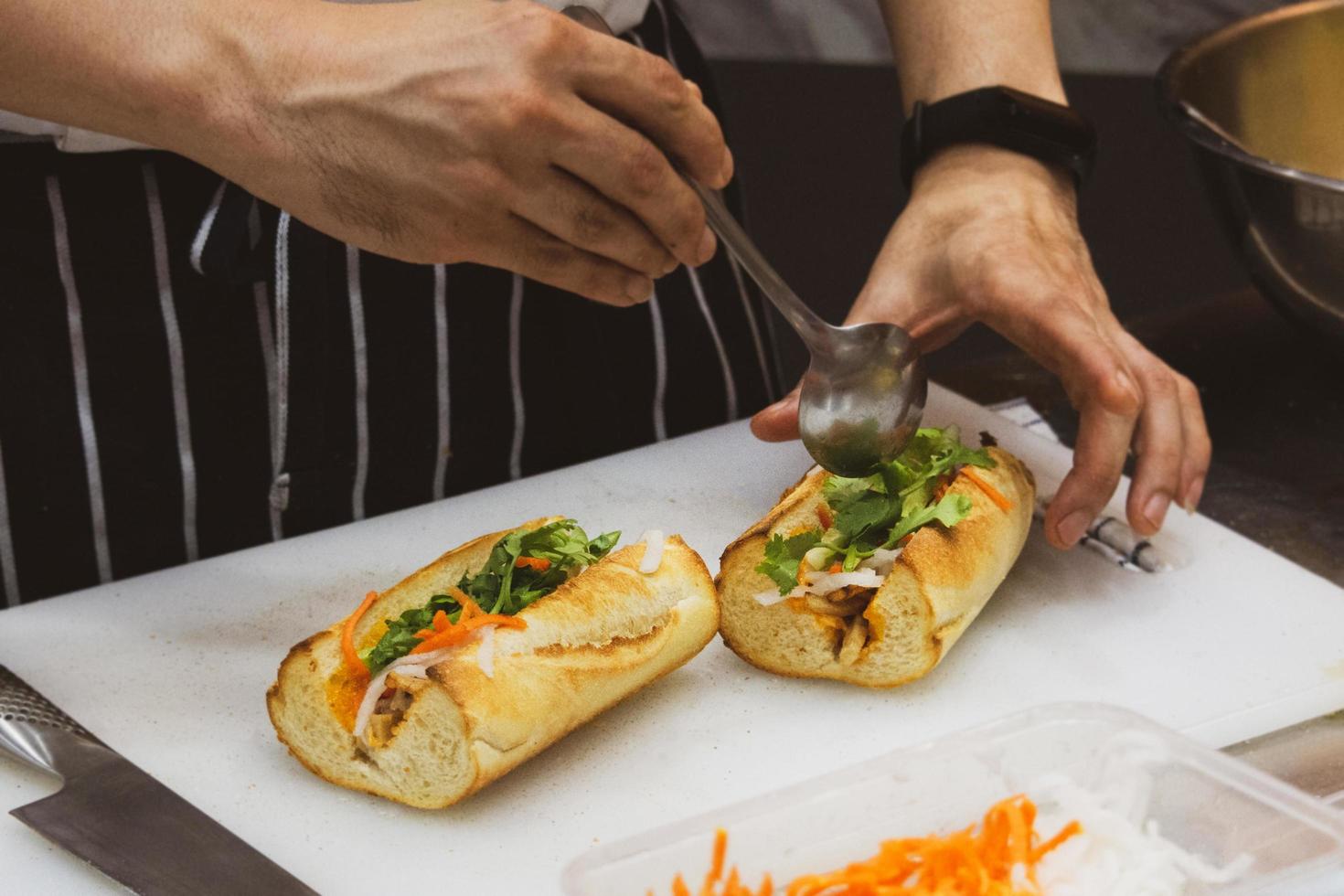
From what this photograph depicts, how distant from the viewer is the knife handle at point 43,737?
1.57m

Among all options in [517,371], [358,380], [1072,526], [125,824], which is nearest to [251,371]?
[358,380]

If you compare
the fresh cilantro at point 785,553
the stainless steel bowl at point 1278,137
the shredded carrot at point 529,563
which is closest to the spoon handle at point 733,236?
the fresh cilantro at point 785,553

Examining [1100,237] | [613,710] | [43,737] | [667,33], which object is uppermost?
[667,33]

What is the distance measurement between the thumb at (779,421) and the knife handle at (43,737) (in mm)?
956

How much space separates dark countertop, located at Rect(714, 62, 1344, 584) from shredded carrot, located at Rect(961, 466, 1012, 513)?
2.12 ft

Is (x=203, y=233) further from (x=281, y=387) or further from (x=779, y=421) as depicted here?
(x=779, y=421)

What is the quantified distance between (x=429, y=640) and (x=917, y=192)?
43.3 inches

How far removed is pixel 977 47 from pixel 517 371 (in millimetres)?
897

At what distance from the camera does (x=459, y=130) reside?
1.52 meters

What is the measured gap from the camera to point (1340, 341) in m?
2.37

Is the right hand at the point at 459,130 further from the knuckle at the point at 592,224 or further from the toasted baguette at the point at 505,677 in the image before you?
the toasted baguette at the point at 505,677

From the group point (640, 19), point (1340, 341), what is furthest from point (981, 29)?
point (1340, 341)

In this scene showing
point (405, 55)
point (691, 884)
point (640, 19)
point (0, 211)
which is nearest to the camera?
point (691, 884)

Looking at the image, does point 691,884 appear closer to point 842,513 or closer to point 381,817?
point 381,817
